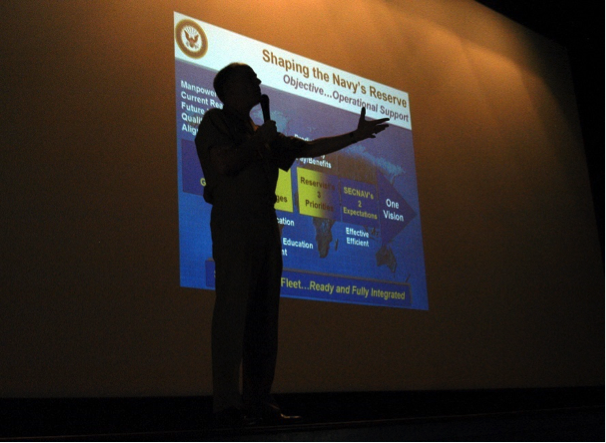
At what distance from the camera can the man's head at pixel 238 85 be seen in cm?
241

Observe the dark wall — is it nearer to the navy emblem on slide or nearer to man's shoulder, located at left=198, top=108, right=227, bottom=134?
the navy emblem on slide

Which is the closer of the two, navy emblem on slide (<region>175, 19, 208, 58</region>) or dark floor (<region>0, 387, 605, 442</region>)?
dark floor (<region>0, 387, 605, 442</region>)

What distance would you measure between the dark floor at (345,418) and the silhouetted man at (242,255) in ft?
0.55

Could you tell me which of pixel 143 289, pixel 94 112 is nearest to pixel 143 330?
pixel 143 289

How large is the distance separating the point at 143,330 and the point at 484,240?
112 inches

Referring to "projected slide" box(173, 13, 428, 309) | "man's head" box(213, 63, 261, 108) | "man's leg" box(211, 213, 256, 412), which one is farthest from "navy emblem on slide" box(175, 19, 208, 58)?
"man's leg" box(211, 213, 256, 412)

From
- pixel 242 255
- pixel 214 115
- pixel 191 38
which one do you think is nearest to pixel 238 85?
pixel 214 115

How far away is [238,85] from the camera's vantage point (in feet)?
7.97

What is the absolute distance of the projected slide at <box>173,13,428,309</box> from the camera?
12.8ft

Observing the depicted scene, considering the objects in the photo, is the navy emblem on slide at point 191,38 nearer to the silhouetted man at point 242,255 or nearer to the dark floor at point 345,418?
the silhouetted man at point 242,255

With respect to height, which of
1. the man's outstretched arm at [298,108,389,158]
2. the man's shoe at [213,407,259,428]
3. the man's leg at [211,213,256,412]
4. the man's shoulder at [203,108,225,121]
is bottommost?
the man's shoe at [213,407,259,428]

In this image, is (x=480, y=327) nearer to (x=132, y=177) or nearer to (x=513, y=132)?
(x=513, y=132)

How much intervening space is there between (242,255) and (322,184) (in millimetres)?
2142

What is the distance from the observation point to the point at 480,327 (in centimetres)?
511
